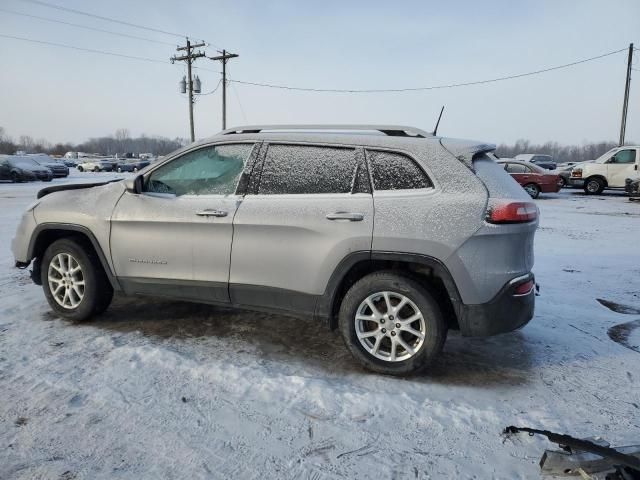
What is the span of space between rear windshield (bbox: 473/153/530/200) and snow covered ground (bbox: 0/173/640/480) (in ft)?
4.33

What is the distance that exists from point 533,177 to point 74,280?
18.1m

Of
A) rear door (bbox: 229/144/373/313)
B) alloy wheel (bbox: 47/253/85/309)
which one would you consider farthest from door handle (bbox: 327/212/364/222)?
alloy wheel (bbox: 47/253/85/309)

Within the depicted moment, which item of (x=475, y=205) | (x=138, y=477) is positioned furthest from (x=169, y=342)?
(x=475, y=205)

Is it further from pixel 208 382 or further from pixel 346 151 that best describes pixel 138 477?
pixel 346 151

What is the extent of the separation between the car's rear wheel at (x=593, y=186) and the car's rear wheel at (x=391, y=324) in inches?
796

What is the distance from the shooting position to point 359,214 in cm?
330

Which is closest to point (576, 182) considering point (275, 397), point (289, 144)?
point (289, 144)

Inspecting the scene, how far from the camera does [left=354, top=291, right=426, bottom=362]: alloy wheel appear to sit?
10.7ft

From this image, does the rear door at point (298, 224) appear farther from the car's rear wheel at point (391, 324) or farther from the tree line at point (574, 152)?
the tree line at point (574, 152)

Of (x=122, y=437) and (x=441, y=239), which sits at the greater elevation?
(x=441, y=239)

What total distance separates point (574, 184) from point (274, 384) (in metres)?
21.4

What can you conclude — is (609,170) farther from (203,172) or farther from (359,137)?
(203,172)

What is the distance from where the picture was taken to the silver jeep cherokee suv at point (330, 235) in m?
3.16

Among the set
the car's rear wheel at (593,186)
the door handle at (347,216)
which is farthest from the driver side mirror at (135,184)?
the car's rear wheel at (593,186)
